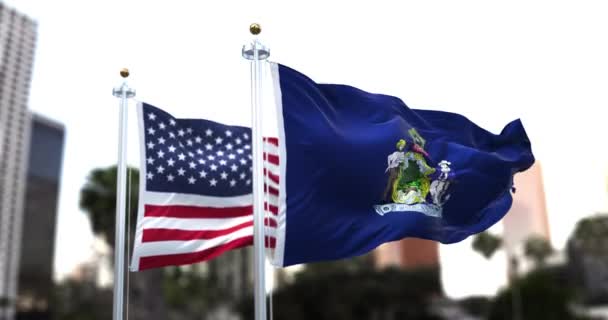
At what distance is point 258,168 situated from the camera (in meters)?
6.61

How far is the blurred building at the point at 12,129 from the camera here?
119188mm

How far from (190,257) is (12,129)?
131494 millimetres

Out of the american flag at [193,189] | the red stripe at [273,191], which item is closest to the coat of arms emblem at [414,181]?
the red stripe at [273,191]

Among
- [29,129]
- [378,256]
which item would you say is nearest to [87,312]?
[378,256]

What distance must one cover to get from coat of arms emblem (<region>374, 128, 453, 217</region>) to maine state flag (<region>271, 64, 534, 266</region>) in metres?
0.01

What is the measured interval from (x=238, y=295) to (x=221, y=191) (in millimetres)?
59532

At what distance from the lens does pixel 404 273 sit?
182 ft

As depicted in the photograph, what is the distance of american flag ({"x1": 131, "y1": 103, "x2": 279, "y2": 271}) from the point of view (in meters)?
7.51

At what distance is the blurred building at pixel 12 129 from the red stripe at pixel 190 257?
386 feet

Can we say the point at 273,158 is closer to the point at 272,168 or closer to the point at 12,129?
the point at 272,168

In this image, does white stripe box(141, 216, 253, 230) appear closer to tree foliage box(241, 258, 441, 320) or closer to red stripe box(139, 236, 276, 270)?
red stripe box(139, 236, 276, 270)

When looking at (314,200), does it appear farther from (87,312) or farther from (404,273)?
(87,312)

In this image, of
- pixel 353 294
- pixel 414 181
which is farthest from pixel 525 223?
pixel 414 181

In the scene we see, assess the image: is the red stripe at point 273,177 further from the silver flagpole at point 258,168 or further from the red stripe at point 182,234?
the silver flagpole at point 258,168
